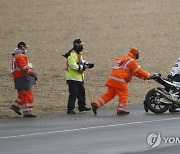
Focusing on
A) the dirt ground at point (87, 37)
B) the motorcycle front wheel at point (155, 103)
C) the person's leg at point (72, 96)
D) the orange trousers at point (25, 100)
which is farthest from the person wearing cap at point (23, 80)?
the motorcycle front wheel at point (155, 103)

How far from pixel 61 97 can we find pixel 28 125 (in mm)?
6043

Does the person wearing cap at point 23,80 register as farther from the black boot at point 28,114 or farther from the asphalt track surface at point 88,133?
the asphalt track surface at point 88,133

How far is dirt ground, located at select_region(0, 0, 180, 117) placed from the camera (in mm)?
25516

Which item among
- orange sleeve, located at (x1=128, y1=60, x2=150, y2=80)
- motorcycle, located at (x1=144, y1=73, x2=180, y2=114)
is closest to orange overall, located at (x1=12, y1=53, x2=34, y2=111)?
orange sleeve, located at (x1=128, y1=60, x2=150, y2=80)

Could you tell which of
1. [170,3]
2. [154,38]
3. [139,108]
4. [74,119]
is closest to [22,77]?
[74,119]

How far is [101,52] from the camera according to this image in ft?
112

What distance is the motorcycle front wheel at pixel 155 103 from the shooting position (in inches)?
755

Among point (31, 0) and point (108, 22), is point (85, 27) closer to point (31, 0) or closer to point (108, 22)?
point (108, 22)

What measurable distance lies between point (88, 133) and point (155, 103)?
3617 mm

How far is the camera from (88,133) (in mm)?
16047

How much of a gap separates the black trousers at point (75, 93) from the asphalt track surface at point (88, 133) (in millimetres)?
348

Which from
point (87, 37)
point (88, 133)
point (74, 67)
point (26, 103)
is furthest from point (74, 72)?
point (87, 37)

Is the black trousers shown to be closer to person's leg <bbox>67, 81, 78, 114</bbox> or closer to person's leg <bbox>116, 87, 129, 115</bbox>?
person's leg <bbox>67, 81, 78, 114</bbox>

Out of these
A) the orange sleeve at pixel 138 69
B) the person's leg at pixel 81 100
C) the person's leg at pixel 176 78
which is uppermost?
the orange sleeve at pixel 138 69
